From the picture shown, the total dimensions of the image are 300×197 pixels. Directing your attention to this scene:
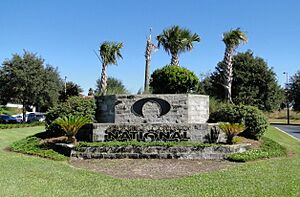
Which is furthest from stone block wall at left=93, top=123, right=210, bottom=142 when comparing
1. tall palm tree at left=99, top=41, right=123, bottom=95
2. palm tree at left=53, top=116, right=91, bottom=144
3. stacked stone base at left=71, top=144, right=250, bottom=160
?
tall palm tree at left=99, top=41, right=123, bottom=95

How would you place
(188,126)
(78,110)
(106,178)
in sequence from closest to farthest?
1. (106,178)
2. (188,126)
3. (78,110)

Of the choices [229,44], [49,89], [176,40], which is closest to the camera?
[176,40]

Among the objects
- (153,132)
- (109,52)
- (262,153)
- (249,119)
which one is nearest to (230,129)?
(262,153)

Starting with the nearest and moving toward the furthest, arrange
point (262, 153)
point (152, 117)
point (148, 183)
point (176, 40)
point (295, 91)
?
Answer: point (148, 183), point (262, 153), point (152, 117), point (176, 40), point (295, 91)

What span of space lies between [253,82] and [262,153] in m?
29.6

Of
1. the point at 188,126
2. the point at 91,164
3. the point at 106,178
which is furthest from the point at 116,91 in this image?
the point at 106,178

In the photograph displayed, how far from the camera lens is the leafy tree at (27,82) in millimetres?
35094

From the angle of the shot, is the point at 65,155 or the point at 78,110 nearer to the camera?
the point at 65,155

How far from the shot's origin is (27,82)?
Answer: 35.1 meters

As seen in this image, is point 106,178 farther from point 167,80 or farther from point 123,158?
point 167,80

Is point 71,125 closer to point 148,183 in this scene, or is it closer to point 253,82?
point 148,183

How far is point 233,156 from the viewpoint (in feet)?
42.9

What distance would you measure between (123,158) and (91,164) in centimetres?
137

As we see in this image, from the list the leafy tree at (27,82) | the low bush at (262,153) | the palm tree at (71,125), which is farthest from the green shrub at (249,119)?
the leafy tree at (27,82)
